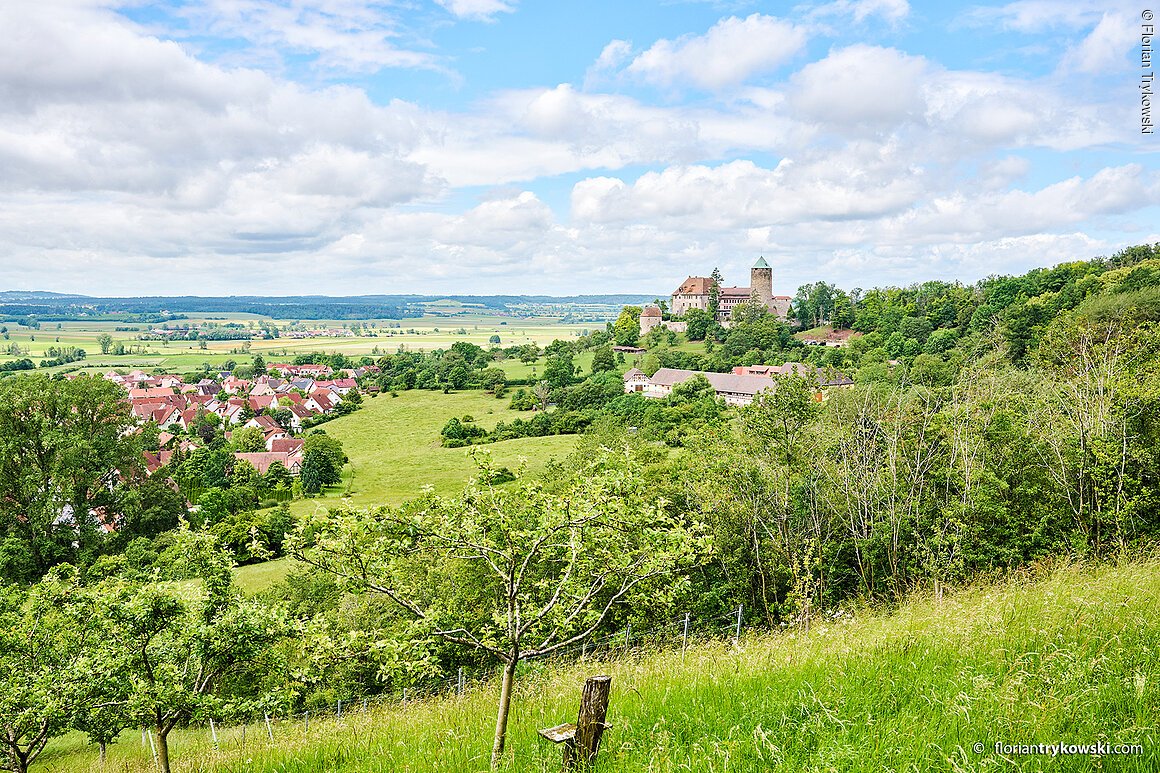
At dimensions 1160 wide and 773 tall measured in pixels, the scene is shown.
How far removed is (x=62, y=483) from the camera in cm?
3428

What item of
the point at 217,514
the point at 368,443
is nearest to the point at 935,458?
the point at 217,514

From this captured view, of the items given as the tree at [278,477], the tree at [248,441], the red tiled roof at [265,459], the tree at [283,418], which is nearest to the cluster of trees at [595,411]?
the red tiled roof at [265,459]

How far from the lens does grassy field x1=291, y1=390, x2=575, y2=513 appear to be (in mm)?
58625

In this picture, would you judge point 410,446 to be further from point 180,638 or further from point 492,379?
point 180,638

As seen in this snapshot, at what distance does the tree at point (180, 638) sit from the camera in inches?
332

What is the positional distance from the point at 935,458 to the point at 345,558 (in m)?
19.2

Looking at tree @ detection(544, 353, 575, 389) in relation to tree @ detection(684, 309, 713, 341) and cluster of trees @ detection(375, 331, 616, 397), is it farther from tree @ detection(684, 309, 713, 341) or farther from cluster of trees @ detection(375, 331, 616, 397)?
tree @ detection(684, 309, 713, 341)

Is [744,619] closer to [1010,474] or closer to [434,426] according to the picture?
[1010,474]

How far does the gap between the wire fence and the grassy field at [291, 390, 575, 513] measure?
2412cm

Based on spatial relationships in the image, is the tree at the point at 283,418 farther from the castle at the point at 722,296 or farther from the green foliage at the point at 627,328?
the castle at the point at 722,296

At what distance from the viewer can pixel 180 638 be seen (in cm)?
867

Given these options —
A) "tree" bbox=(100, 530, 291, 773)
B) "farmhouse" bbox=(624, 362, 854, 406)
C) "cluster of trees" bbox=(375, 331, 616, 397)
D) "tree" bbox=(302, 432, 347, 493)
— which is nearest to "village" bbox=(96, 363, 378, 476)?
"tree" bbox=(302, 432, 347, 493)

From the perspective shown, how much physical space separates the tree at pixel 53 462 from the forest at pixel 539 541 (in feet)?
0.39

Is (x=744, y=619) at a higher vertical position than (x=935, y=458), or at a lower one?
lower
